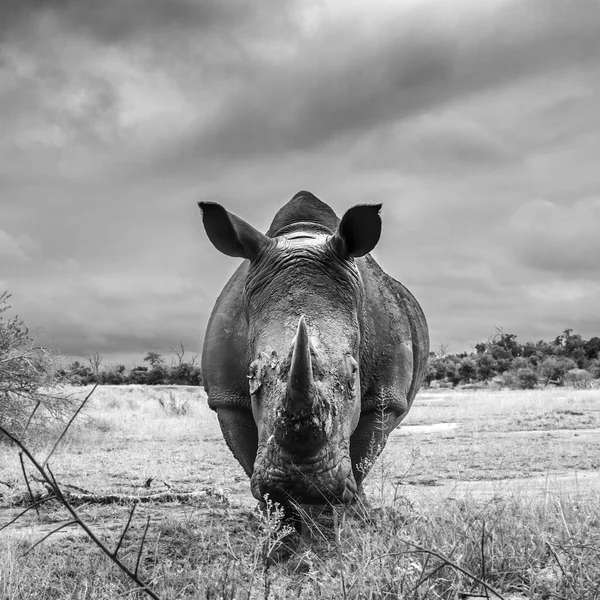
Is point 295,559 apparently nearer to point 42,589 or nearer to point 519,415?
point 42,589

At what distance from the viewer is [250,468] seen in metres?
4.72

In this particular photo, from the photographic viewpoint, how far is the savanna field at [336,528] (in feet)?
8.16

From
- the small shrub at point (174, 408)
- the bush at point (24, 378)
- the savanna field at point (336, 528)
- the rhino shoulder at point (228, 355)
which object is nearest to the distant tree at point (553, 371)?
the small shrub at point (174, 408)

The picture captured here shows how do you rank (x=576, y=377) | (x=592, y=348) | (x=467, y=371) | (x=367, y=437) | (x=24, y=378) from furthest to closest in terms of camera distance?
(x=592, y=348)
(x=467, y=371)
(x=576, y=377)
(x=24, y=378)
(x=367, y=437)

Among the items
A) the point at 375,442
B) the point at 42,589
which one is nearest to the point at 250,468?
the point at 375,442

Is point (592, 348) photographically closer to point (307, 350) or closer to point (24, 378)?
point (24, 378)

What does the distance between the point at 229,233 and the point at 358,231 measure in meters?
0.80

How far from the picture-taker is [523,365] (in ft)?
146

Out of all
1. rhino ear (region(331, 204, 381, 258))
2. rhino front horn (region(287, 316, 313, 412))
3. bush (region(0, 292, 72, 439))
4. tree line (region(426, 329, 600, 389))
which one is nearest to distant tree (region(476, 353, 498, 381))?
tree line (region(426, 329, 600, 389))

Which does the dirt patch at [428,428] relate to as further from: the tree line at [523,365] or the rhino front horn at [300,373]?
the tree line at [523,365]

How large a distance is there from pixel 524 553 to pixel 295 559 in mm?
1122

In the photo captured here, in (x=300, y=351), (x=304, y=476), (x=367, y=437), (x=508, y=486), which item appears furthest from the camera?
(x=508, y=486)

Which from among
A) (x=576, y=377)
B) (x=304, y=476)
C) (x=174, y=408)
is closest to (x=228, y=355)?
(x=304, y=476)

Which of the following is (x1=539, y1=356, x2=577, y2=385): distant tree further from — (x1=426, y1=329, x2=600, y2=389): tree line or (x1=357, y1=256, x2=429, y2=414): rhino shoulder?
(x1=357, y1=256, x2=429, y2=414): rhino shoulder
